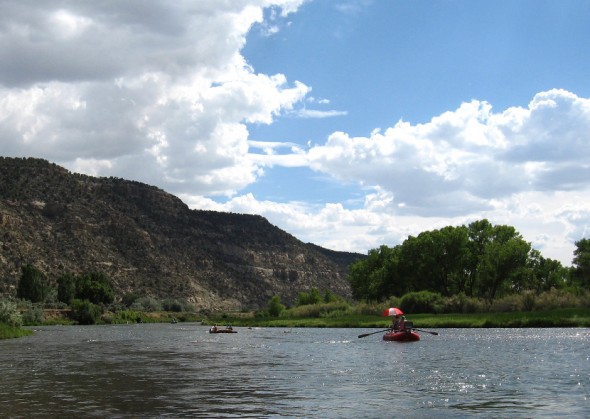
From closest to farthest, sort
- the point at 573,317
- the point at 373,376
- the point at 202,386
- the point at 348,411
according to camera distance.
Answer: the point at 348,411 < the point at 202,386 < the point at 373,376 < the point at 573,317

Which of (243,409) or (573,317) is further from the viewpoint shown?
(573,317)

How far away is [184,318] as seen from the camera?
161875 mm

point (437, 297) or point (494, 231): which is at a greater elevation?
point (494, 231)

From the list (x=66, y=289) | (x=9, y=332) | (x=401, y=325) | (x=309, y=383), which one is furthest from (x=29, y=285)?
(x=309, y=383)

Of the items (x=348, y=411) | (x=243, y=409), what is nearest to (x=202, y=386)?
(x=243, y=409)

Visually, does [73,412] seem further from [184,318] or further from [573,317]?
[184,318]

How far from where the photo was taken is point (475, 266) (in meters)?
118

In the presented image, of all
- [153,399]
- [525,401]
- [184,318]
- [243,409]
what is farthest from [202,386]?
[184,318]

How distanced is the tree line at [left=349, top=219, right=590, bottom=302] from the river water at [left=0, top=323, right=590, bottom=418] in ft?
199

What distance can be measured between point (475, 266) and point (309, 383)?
310 ft

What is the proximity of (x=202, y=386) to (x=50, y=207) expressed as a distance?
156183 millimetres

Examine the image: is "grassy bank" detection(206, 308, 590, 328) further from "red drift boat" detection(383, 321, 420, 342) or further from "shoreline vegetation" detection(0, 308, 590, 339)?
"red drift boat" detection(383, 321, 420, 342)

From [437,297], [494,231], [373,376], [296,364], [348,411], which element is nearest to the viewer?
[348,411]

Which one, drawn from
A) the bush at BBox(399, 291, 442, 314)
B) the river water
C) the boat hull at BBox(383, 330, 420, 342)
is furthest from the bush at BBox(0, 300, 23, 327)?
the bush at BBox(399, 291, 442, 314)
